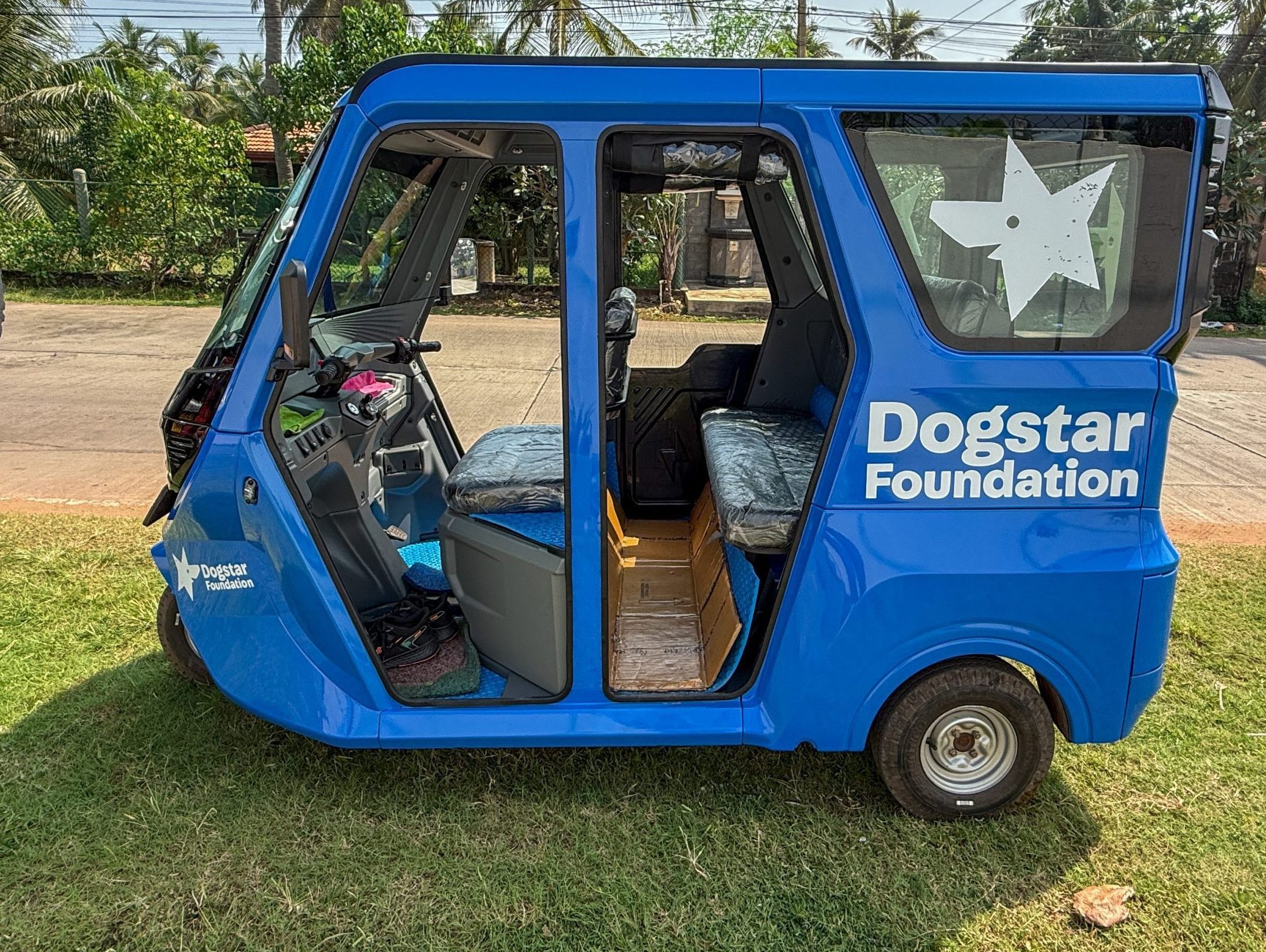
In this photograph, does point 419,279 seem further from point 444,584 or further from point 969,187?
point 969,187

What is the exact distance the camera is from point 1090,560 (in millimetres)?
2619

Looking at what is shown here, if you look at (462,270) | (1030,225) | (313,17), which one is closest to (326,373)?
(462,270)

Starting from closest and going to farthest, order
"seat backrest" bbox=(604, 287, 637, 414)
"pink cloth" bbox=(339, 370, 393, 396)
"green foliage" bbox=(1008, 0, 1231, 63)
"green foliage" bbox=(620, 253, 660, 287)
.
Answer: "seat backrest" bbox=(604, 287, 637, 414)
"pink cloth" bbox=(339, 370, 393, 396)
"green foliage" bbox=(620, 253, 660, 287)
"green foliage" bbox=(1008, 0, 1231, 63)

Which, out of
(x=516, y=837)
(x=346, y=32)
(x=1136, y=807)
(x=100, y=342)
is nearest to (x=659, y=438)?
(x=516, y=837)

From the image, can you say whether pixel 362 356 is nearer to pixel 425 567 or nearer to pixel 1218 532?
pixel 425 567

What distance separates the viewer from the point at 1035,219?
249cm

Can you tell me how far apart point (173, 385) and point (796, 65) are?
810 centimetres

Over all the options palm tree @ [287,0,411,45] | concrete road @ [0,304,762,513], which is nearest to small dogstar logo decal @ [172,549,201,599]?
concrete road @ [0,304,762,513]

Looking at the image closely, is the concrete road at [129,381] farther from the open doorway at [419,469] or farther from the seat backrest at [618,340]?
the open doorway at [419,469]

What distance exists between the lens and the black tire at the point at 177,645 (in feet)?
11.7

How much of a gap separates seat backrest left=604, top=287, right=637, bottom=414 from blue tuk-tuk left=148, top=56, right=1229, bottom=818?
62 cm

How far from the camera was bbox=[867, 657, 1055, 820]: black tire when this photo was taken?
2.78m

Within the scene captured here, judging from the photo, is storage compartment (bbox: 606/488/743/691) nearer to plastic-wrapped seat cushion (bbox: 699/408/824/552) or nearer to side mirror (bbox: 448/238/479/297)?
plastic-wrapped seat cushion (bbox: 699/408/824/552)

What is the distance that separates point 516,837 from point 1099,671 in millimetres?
1743
